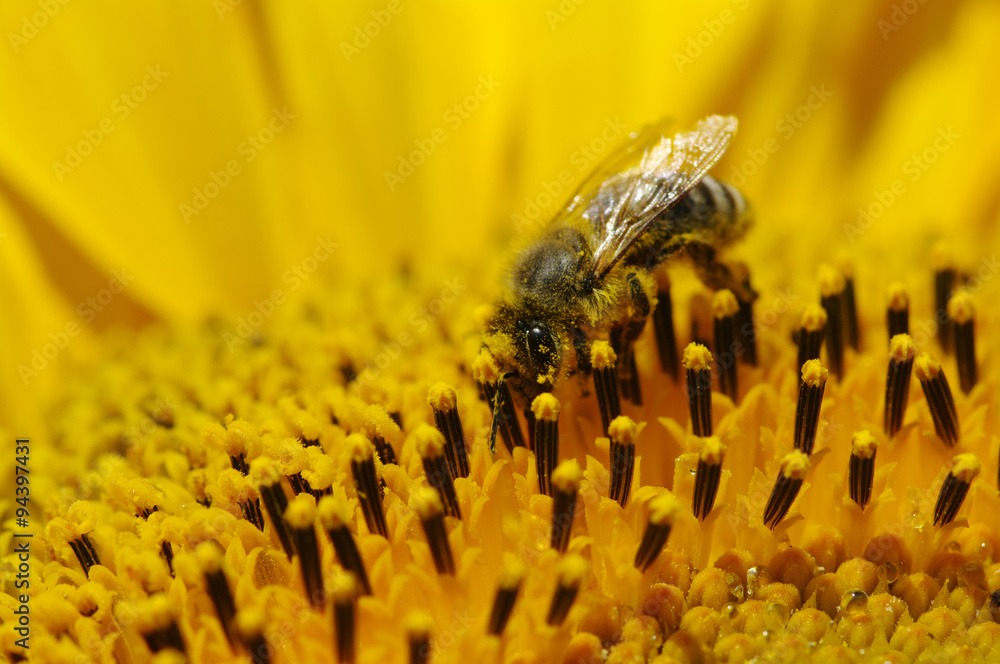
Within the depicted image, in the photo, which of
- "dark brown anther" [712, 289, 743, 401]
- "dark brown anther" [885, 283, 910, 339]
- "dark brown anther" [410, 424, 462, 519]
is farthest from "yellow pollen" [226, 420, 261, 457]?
"dark brown anther" [885, 283, 910, 339]

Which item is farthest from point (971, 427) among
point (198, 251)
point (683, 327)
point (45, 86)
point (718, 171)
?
point (45, 86)

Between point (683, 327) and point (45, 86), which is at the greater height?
point (45, 86)

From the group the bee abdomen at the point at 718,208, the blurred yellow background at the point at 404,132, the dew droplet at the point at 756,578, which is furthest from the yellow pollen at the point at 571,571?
the blurred yellow background at the point at 404,132

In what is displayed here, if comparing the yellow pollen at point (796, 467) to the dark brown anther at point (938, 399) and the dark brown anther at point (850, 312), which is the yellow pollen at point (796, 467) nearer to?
the dark brown anther at point (938, 399)

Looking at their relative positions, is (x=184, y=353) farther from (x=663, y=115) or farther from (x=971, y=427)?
(x=971, y=427)

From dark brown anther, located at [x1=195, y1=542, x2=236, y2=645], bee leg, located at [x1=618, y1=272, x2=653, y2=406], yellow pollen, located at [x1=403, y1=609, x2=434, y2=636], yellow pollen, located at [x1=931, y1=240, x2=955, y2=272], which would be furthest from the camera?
yellow pollen, located at [x1=931, y1=240, x2=955, y2=272]

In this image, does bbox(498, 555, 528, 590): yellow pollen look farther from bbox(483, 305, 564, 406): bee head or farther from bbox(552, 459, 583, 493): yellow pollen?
bbox(483, 305, 564, 406): bee head

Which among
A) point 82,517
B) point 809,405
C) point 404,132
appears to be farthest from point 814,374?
point 404,132
